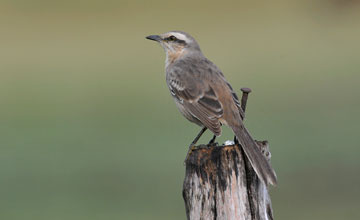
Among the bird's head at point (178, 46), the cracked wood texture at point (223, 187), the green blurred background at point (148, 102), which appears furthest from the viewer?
the green blurred background at point (148, 102)

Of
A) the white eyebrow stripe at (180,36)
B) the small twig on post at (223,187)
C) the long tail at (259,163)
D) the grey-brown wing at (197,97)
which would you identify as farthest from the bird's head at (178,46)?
the small twig on post at (223,187)

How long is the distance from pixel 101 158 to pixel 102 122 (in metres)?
1.57

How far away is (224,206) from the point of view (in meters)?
4.33

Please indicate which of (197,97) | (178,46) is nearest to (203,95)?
(197,97)

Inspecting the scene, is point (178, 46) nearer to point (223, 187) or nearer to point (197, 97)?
point (197, 97)

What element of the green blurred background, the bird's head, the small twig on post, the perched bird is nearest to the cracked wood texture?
the small twig on post

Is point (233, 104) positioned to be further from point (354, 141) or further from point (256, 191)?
point (354, 141)

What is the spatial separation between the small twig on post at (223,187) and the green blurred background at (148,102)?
13.2 ft

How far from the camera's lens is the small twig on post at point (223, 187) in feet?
14.2

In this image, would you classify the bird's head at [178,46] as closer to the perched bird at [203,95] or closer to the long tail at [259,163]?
the perched bird at [203,95]

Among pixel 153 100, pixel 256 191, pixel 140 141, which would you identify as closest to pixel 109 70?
pixel 153 100

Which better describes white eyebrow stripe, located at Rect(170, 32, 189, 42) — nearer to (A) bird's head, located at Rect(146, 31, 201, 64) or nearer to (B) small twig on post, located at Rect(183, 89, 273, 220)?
(A) bird's head, located at Rect(146, 31, 201, 64)

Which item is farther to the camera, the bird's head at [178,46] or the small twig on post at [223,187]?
the bird's head at [178,46]

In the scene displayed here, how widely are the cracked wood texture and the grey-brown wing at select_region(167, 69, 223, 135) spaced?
0.95 metres
